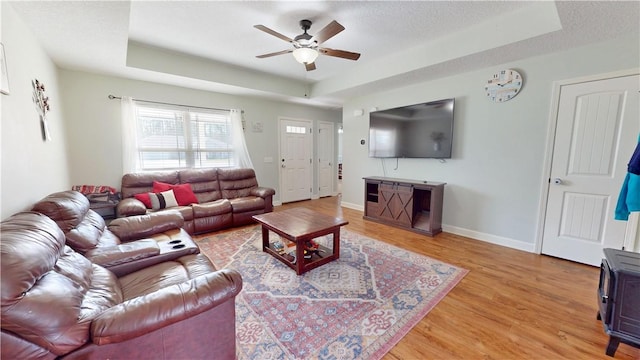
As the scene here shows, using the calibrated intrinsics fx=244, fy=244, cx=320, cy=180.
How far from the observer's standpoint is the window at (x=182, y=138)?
157 inches

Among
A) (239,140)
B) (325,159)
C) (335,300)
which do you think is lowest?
(335,300)

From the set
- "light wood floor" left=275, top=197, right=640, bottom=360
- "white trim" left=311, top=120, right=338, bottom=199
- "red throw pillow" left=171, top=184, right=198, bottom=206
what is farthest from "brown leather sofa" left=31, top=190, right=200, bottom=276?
"white trim" left=311, top=120, right=338, bottom=199

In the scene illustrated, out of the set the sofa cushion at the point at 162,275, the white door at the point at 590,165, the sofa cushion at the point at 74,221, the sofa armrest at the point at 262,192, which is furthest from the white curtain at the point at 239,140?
the white door at the point at 590,165

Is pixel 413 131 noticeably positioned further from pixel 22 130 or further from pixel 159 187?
pixel 22 130

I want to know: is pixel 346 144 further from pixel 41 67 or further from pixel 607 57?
pixel 41 67

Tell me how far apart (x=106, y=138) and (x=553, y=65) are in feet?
19.6

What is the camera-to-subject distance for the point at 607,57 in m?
2.46

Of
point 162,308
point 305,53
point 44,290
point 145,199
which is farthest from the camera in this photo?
point 145,199

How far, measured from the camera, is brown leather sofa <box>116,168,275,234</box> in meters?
3.50

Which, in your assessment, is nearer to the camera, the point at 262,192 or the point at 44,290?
the point at 44,290

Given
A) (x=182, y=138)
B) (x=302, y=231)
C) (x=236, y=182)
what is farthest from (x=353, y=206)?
(x=182, y=138)

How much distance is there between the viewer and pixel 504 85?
3.10 meters

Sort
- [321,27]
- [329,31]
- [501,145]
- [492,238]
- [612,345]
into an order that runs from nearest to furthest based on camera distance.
Answer: [612,345], [329,31], [321,27], [501,145], [492,238]

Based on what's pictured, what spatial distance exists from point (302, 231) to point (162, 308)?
1.48 metres
